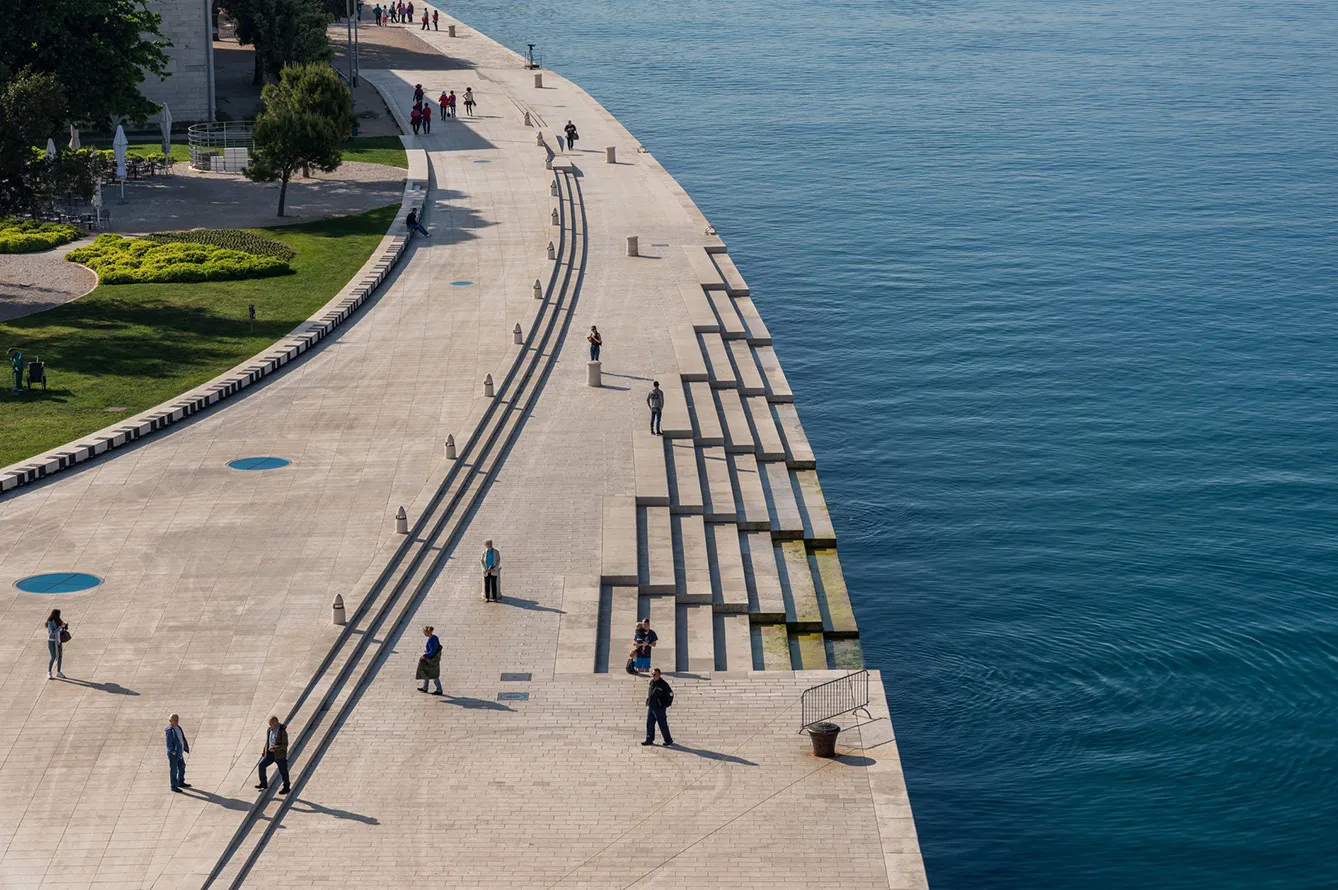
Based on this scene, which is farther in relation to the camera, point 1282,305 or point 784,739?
point 1282,305

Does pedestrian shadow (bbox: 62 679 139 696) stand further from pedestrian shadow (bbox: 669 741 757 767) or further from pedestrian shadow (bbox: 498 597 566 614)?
pedestrian shadow (bbox: 669 741 757 767)

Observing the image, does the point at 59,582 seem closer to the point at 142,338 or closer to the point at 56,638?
the point at 56,638

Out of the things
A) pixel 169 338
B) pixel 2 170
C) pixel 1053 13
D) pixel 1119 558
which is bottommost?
pixel 1119 558

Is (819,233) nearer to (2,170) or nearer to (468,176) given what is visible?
(468,176)

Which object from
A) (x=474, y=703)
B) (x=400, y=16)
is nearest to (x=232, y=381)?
(x=474, y=703)

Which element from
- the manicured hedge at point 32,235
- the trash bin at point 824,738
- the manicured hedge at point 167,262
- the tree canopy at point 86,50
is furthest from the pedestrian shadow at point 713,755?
the tree canopy at point 86,50

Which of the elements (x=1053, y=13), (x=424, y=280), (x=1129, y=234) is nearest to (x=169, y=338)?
(x=424, y=280)

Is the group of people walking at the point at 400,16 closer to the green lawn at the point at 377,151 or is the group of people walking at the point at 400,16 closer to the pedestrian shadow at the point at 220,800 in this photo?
the green lawn at the point at 377,151
